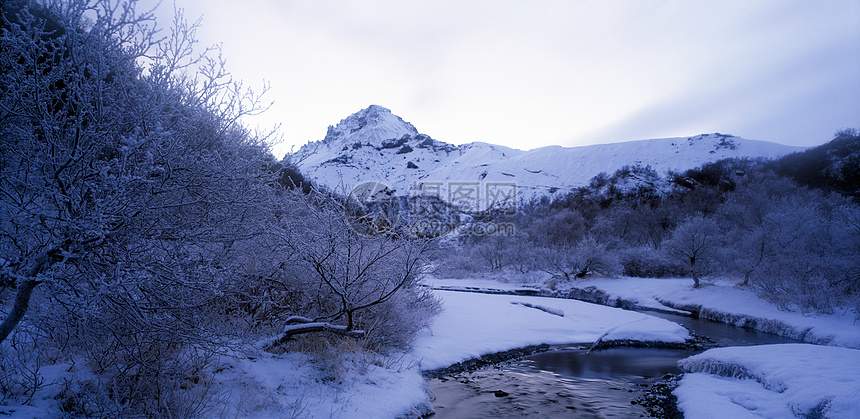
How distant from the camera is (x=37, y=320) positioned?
11.0ft

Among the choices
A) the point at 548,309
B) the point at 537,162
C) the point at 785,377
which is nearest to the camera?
the point at 785,377

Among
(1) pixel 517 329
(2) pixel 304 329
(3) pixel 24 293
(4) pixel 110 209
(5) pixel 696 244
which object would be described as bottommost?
(1) pixel 517 329

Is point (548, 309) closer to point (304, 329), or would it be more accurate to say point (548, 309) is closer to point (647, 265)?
point (304, 329)

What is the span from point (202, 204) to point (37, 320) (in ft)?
5.22

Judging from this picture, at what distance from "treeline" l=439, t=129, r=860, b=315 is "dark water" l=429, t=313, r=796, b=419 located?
9.02 feet

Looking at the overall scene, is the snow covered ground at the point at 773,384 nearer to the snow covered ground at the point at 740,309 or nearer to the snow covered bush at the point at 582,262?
the snow covered ground at the point at 740,309

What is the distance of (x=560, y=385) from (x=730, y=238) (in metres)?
25.2

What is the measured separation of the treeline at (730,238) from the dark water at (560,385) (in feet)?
9.02

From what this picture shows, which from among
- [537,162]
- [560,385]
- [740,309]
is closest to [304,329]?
[560,385]

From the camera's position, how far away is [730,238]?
26281 mm

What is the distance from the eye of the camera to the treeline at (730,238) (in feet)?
51.2

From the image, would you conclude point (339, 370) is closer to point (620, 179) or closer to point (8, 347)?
point (8, 347)

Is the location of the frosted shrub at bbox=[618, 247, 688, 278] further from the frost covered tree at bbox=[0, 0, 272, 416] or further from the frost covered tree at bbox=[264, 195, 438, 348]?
the frost covered tree at bbox=[0, 0, 272, 416]

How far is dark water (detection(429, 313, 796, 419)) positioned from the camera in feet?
22.8
